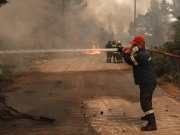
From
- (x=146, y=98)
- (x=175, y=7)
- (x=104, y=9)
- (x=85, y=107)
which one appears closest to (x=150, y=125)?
(x=146, y=98)

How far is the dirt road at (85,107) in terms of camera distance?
16.5ft

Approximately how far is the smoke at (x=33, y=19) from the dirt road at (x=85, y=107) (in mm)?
21101

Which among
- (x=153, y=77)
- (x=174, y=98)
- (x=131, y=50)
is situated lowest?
(x=174, y=98)

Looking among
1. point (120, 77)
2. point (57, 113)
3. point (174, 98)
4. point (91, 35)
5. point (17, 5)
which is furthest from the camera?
point (91, 35)

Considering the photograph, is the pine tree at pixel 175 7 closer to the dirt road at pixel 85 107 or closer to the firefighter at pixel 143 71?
the dirt road at pixel 85 107

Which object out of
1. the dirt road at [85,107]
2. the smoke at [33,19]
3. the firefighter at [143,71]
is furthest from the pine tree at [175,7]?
the firefighter at [143,71]

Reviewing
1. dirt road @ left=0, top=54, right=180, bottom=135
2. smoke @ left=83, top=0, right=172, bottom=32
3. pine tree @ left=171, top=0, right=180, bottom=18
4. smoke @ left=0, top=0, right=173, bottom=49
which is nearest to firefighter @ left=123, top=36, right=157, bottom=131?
dirt road @ left=0, top=54, right=180, bottom=135

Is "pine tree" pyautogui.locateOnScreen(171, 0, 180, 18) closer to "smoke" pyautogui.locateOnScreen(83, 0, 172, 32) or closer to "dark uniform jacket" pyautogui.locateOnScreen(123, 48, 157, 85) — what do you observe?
"smoke" pyautogui.locateOnScreen(83, 0, 172, 32)

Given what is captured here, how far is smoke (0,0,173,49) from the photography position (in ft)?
104

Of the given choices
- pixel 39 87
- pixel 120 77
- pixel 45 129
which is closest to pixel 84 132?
pixel 45 129

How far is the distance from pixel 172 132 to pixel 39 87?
6.10 m

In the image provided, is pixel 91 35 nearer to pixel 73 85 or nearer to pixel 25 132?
pixel 73 85

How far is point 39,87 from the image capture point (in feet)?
31.9

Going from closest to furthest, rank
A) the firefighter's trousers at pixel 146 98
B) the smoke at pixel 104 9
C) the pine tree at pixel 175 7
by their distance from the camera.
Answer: the firefighter's trousers at pixel 146 98
the smoke at pixel 104 9
the pine tree at pixel 175 7
